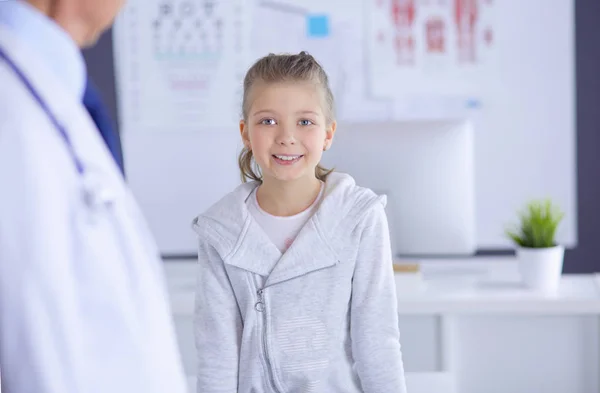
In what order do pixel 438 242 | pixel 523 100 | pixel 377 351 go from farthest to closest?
pixel 523 100, pixel 438 242, pixel 377 351

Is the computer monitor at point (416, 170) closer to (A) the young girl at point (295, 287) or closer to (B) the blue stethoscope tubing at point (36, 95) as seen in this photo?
(A) the young girl at point (295, 287)

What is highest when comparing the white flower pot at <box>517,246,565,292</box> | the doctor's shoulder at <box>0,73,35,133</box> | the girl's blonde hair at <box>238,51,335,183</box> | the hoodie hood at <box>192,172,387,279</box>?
the girl's blonde hair at <box>238,51,335,183</box>

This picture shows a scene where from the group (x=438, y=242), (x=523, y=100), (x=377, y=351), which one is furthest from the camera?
(x=523, y=100)

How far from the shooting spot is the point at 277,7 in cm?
393

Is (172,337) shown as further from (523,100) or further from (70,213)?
(523,100)

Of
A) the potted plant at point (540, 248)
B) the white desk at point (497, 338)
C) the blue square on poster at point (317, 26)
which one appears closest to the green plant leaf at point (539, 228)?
the potted plant at point (540, 248)

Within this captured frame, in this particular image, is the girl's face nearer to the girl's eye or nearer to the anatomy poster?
the girl's eye

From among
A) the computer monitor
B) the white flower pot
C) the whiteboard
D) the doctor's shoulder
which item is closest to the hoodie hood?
the computer monitor

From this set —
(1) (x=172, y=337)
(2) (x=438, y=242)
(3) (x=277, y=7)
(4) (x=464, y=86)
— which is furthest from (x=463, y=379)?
(3) (x=277, y=7)

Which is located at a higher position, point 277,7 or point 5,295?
point 277,7

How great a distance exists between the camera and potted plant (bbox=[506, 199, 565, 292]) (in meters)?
2.20

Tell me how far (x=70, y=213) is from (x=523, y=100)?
3520 millimetres

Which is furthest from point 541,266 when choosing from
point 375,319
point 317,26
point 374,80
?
point 317,26

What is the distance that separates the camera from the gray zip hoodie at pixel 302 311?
140cm
